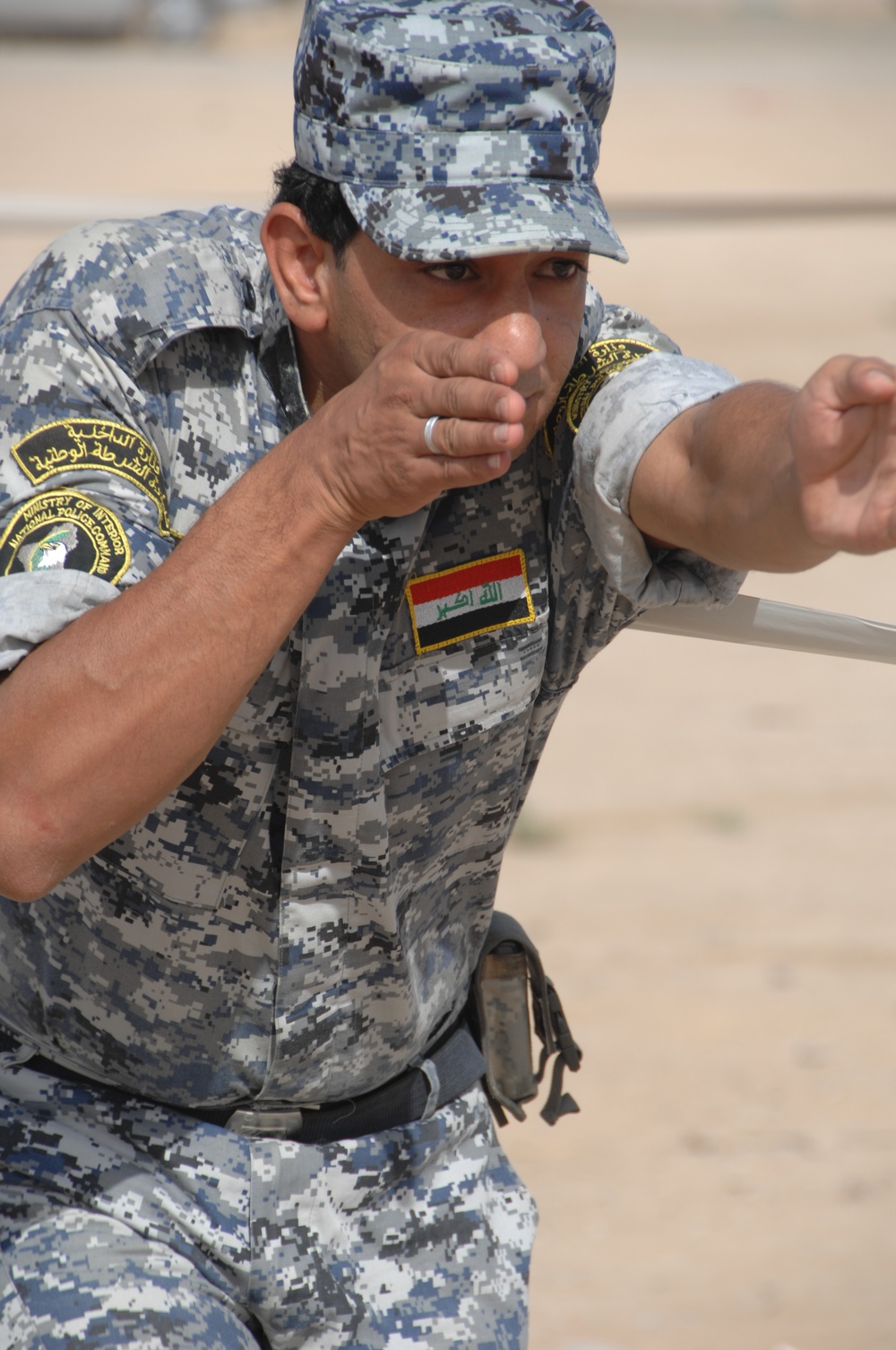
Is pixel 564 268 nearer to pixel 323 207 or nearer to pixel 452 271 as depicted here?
pixel 452 271

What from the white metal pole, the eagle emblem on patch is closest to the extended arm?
the eagle emblem on patch

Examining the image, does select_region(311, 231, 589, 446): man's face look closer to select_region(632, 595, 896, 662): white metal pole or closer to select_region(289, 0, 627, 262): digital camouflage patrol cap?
select_region(289, 0, 627, 262): digital camouflage patrol cap

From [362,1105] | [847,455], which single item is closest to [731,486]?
[847,455]

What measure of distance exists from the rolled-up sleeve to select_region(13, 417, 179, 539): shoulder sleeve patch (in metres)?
0.49

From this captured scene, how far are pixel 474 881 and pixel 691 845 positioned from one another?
3728 mm

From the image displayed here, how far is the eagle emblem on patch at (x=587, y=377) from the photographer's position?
78.0 inches

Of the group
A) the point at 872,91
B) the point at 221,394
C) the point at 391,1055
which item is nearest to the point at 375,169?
the point at 221,394

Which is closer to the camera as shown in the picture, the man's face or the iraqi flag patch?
the man's face

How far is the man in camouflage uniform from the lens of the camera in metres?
1.57

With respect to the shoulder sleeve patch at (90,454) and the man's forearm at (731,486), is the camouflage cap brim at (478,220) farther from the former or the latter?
the shoulder sleeve patch at (90,454)

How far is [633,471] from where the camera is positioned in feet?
6.06

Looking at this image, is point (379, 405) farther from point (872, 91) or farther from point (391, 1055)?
point (872, 91)

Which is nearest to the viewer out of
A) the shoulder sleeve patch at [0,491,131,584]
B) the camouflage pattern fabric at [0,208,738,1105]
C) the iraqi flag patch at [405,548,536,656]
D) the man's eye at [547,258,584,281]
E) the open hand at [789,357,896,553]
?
the open hand at [789,357,896,553]

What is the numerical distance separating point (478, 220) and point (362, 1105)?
3.93 ft
